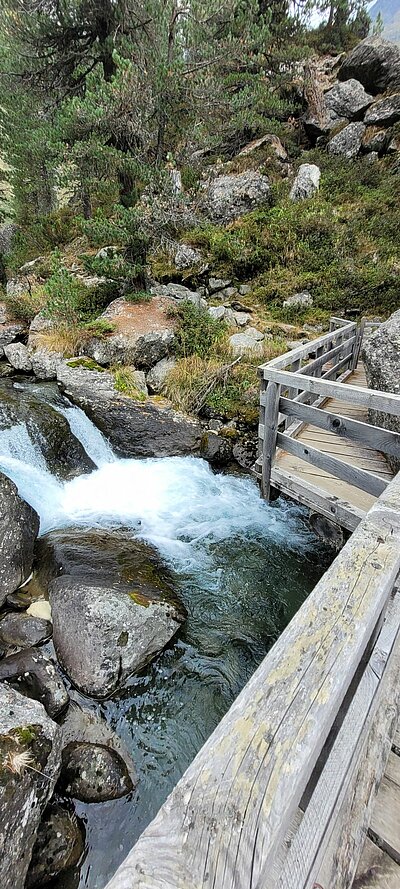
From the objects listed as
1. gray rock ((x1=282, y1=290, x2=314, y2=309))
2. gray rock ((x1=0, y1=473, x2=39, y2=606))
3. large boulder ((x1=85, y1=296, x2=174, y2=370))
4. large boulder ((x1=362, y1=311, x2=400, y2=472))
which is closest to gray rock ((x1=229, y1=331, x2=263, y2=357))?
large boulder ((x1=85, y1=296, x2=174, y2=370))

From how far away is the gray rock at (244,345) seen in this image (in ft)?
30.0

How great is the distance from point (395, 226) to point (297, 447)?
1296cm

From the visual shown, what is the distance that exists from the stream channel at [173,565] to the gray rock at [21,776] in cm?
41

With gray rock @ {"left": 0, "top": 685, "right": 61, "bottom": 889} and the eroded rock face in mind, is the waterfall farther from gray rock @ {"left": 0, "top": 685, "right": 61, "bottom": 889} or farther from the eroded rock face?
gray rock @ {"left": 0, "top": 685, "right": 61, "bottom": 889}

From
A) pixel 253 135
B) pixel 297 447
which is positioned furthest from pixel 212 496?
pixel 253 135

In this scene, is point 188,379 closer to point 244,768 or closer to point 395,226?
point 244,768

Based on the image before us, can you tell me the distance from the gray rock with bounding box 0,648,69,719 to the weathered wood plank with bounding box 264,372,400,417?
381cm

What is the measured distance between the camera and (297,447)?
185 inches

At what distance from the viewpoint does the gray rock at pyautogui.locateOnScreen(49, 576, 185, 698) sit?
12.1 feet

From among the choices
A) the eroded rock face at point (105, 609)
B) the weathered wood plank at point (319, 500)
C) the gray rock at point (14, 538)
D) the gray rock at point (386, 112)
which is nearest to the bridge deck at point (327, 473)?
the weathered wood plank at point (319, 500)

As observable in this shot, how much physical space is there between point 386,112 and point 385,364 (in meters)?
18.4

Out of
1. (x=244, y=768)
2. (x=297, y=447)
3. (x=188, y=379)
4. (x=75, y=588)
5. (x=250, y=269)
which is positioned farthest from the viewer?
(x=250, y=269)

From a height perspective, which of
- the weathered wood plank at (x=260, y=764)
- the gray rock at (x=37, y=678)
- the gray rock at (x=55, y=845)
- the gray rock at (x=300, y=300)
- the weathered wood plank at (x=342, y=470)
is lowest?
the gray rock at (x=55, y=845)

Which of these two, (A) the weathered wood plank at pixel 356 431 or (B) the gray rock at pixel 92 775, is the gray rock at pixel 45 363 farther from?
(B) the gray rock at pixel 92 775
